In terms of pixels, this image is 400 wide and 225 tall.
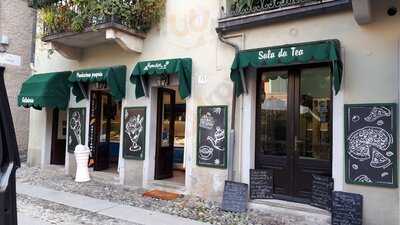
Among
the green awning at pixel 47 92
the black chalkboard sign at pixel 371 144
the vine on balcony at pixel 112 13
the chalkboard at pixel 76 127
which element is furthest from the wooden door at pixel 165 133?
Answer: the black chalkboard sign at pixel 371 144

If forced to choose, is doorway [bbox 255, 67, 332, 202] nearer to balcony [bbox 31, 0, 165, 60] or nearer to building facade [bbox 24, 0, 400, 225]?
building facade [bbox 24, 0, 400, 225]

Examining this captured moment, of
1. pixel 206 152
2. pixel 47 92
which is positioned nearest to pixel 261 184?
pixel 206 152

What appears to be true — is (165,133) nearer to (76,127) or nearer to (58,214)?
(76,127)

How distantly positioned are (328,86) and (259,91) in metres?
1.45

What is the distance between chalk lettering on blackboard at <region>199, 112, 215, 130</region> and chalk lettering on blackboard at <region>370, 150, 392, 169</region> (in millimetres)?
3273

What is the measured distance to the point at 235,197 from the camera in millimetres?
7566

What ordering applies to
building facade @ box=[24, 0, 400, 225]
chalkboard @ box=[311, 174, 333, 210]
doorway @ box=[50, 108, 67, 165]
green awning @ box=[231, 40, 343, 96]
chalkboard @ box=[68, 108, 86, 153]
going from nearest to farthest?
building facade @ box=[24, 0, 400, 225] → green awning @ box=[231, 40, 343, 96] → chalkboard @ box=[311, 174, 333, 210] → chalkboard @ box=[68, 108, 86, 153] → doorway @ box=[50, 108, 67, 165]

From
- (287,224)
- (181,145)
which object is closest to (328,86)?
(287,224)

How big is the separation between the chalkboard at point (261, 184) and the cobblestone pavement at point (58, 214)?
8.45 feet

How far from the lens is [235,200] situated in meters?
7.55

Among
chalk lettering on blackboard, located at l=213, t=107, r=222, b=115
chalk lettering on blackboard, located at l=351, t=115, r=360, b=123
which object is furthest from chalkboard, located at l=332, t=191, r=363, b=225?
chalk lettering on blackboard, located at l=213, t=107, r=222, b=115

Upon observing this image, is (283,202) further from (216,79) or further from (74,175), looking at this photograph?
(74,175)

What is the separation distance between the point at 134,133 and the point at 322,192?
4.82 m

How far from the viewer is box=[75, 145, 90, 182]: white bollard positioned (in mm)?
10117
